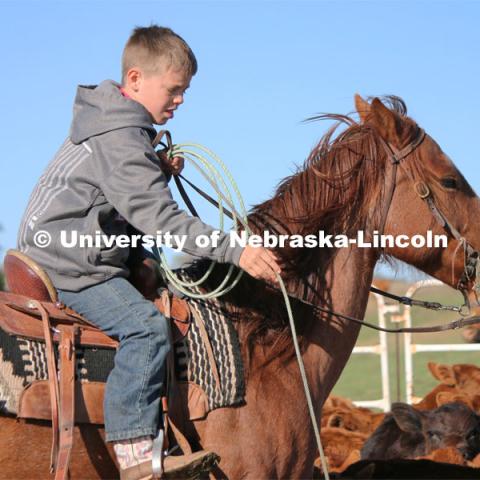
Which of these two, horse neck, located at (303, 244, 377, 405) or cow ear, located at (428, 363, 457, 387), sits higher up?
horse neck, located at (303, 244, 377, 405)

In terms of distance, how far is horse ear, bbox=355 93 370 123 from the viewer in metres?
4.75

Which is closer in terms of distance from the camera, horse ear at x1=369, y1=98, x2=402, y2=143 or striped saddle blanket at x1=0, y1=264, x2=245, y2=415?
striped saddle blanket at x1=0, y1=264, x2=245, y2=415

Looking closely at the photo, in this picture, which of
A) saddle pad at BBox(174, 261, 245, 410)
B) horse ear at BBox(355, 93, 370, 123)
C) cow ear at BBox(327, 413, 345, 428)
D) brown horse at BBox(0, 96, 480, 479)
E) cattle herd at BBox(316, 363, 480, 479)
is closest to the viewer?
saddle pad at BBox(174, 261, 245, 410)

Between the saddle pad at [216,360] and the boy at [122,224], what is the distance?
0.19 m

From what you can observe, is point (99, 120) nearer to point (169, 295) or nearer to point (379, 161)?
point (169, 295)

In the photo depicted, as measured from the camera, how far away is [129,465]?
3814mm

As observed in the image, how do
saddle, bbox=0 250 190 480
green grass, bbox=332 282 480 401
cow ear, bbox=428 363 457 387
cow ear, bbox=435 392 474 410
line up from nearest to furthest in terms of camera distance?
saddle, bbox=0 250 190 480 → cow ear, bbox=435 392 474 410 → cow ear, bbox=428 363 457 387 → green grass, bbox=332 282 480 401

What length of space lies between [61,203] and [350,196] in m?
1.53

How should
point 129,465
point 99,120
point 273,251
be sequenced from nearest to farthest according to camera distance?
point 129,465
point 99,120
point 273,251

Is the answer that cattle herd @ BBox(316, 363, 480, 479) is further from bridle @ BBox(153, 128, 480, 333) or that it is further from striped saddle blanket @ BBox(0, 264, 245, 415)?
striped saddle blanket @ BBox(0, 264, 245, 415)

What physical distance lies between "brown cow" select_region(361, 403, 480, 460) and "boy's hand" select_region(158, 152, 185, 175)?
429cm

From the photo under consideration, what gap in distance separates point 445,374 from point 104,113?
257 inches

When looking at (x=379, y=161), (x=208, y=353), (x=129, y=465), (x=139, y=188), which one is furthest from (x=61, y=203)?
(x=379, y=161)

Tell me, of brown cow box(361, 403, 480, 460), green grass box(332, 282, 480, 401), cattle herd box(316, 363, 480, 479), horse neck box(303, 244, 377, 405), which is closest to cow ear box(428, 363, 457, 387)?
cattle herd box(316, 363, 480, 479)
